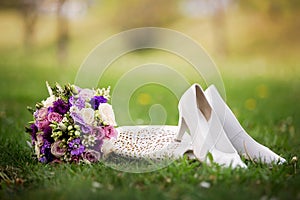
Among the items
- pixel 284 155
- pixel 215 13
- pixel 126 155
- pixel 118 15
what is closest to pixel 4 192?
pixel 126 155

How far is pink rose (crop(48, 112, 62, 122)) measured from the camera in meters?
2.95

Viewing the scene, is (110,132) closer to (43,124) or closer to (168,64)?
(43,124)

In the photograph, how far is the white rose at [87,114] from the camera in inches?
115

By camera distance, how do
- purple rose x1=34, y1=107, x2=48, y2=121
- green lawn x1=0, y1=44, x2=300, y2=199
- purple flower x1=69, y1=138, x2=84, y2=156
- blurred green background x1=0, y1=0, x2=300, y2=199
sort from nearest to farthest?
green lawn x1=0, y1=44, x2=300, y2=199 < blurred green background x1=0, y1=0, x2=300, y2=199 < purple flower x1=69, y1=138, x2=84, y2=156 < purple rose x1=34, y1=107, x2=48, y2=121

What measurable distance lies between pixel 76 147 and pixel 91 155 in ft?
0.39

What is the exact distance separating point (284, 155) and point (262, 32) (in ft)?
29.7

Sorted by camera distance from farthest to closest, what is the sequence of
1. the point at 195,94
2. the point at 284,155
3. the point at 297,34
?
the point at 297,34, the point at 284,155, the point at 195,94

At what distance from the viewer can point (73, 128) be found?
9.55ft

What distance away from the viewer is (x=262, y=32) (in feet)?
39.1

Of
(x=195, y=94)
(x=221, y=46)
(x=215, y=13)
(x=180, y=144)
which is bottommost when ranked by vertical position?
A: (x=180, y=144)

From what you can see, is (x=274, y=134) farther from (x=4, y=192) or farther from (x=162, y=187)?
(x=4, y=192)

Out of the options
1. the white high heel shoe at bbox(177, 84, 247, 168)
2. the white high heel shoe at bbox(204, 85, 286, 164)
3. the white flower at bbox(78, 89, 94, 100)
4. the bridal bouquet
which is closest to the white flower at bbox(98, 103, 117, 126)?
the bridal bouquet

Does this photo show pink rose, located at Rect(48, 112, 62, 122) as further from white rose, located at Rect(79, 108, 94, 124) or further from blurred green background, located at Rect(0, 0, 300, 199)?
blurred green background, located at Rect(0, 0, 300, 199)

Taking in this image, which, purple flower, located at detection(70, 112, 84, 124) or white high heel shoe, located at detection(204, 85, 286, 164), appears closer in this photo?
purple flower, located at detection(70, 112, 84, 124)
